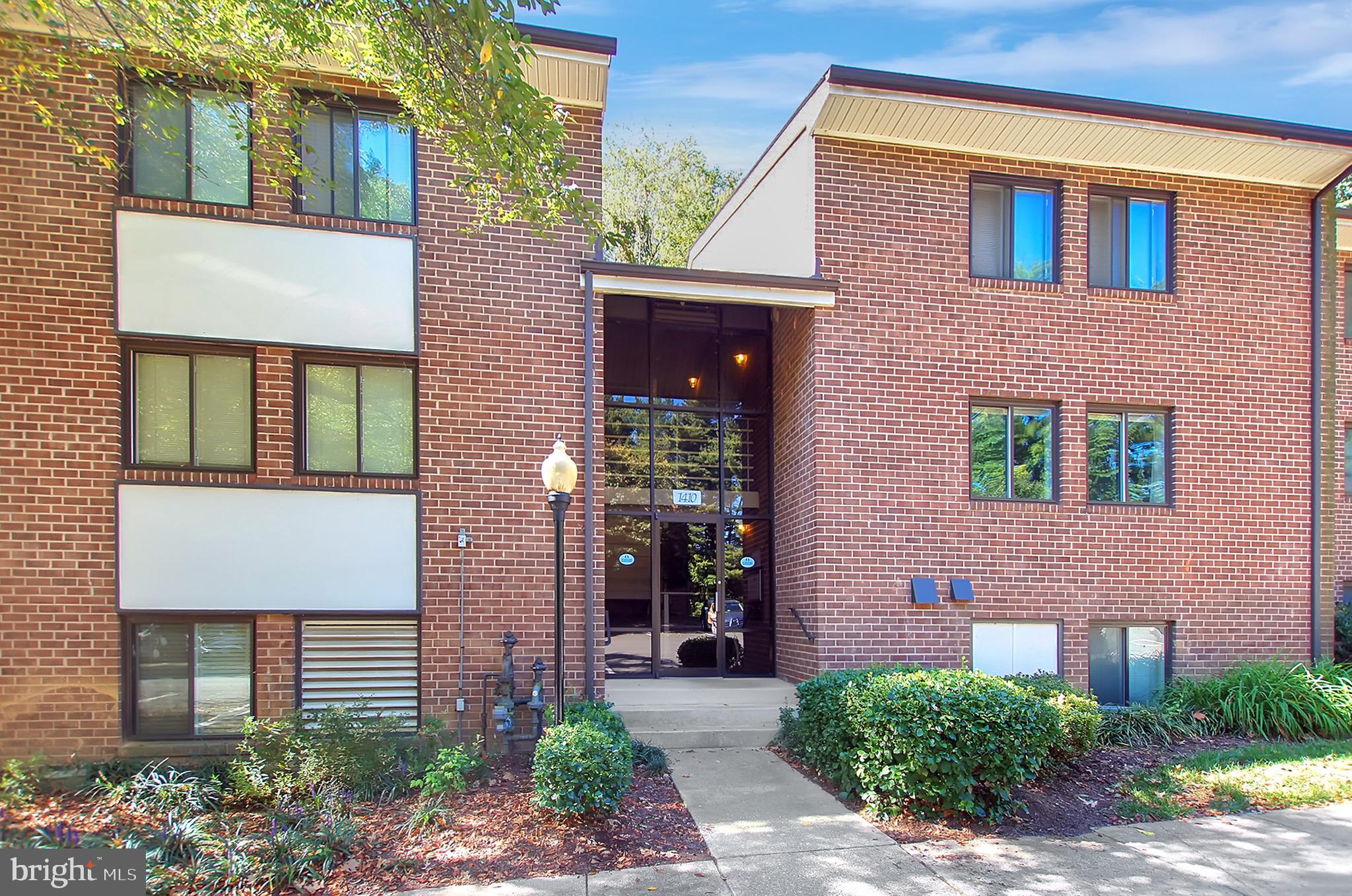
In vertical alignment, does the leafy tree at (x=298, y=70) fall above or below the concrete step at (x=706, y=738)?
above

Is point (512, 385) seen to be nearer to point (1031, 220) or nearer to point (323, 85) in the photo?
point (323, 85)

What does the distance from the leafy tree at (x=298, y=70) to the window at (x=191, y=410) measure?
187cm

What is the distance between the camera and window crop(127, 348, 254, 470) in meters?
8.16

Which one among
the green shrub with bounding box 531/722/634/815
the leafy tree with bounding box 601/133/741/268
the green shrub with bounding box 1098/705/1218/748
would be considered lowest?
the green shrub with bounding box 1098/705/1218/748

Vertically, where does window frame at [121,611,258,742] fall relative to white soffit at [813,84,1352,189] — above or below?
below

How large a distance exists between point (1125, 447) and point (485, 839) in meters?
8.82

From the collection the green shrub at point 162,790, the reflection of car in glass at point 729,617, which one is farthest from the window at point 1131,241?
the green shrub at point 162,790

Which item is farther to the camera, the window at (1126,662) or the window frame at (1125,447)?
the window frame at (1125,447)

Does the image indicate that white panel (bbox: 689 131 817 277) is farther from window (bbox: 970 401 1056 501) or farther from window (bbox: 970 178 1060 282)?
window (bbox: 970 401 1056 501)

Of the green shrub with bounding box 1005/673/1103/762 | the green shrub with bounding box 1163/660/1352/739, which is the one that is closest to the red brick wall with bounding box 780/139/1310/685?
the green shrub with bounding box 1163/660/1352/739

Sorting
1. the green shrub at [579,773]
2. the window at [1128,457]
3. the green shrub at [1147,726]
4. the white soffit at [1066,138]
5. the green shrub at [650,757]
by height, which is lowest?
the green shrub at [1147,726]

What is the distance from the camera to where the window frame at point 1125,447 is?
1034 cm

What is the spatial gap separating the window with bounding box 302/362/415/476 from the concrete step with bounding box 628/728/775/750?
370cm

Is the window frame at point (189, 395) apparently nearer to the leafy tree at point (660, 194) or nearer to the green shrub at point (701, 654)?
the green shrub at point (701, 654)
